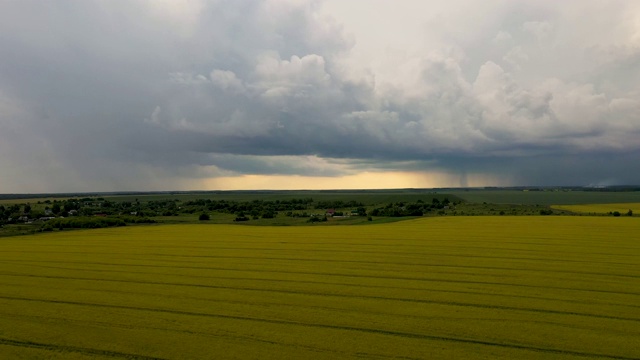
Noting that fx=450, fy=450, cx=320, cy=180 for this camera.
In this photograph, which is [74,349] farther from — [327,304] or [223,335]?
[327,304]

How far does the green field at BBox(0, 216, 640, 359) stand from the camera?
40.5 feet

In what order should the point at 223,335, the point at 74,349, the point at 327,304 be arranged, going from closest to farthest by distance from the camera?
the point at 74,349
the point at 223,335
the point at 327,304

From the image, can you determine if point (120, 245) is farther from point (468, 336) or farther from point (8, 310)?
point (468, 336)

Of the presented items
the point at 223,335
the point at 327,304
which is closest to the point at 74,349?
the point at 223,335

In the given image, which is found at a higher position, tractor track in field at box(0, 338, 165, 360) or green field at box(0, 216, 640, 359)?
green field at box(0, 216, 640, 359)

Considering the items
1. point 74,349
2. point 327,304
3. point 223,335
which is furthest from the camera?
point 327,304

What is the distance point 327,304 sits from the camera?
1669 cm

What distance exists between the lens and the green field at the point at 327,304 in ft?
40.5

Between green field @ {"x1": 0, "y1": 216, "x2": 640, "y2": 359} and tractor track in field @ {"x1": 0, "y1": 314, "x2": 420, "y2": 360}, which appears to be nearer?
tractor track in field @ {"x1": 0, "y1": 314, "x2": 420, "y2": 360}

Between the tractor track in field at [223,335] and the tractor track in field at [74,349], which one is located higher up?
the tractor track in field at [223,335]

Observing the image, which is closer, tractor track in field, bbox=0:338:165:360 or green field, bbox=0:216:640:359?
tractor track in field, bbox=0:338:165:360

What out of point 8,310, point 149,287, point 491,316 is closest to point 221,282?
point 149,287

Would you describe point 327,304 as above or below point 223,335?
above

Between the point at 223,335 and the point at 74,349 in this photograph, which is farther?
the point at 223,335
